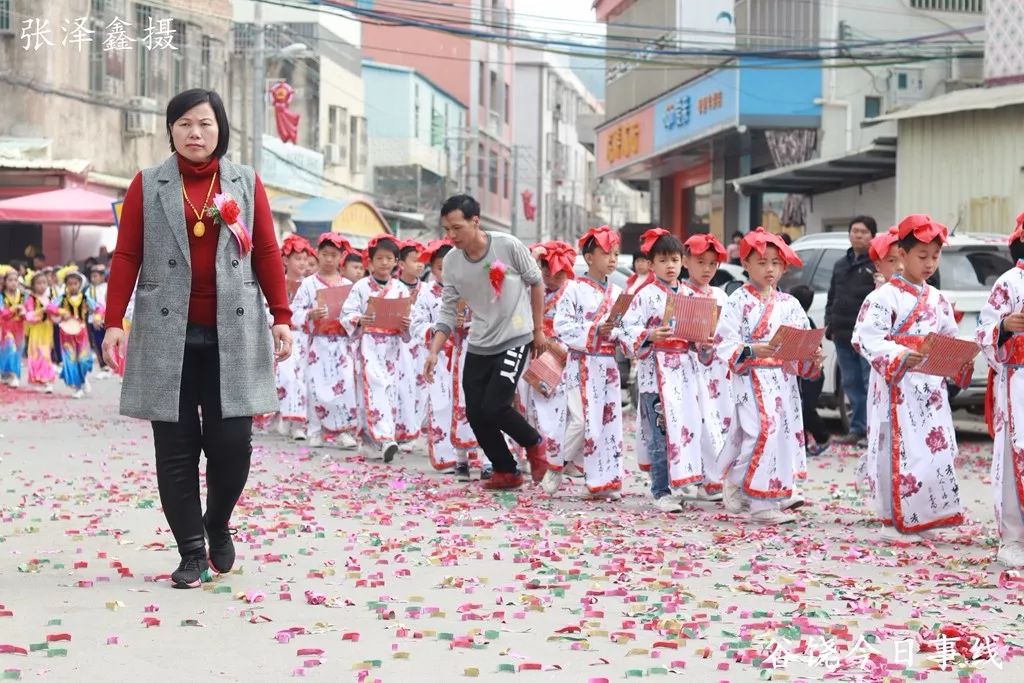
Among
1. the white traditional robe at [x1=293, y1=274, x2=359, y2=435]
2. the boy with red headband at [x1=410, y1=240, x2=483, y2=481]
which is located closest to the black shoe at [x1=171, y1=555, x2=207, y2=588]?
the boy with red headband at [x1=410, y1=240, x2=483, y2=481]

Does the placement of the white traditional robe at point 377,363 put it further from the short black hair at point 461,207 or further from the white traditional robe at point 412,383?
the short black hair at point 461,207

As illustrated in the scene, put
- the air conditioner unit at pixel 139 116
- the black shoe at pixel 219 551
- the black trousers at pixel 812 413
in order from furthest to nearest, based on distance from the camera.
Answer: the air conditioner unit at pixel 139 116, the black trousers at pixel 812 413, the black shoe at pixel 219 551

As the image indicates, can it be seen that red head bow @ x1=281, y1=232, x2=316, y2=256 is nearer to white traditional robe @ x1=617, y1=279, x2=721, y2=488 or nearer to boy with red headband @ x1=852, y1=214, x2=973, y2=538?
white traditional robe @ x1=617, y1=279, x2=721, y2=488

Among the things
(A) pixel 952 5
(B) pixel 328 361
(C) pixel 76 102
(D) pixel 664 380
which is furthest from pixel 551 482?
(C) pixel 76 102

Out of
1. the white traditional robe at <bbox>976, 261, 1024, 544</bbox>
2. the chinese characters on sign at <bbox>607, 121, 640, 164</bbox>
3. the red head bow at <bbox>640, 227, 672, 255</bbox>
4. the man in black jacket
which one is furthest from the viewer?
the chinese characters on sign at <bbox>607, 121, 640, 164</bbox>

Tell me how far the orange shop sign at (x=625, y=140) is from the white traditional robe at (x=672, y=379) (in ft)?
81.1

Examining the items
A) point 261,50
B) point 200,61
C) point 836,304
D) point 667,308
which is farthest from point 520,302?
point 200,61

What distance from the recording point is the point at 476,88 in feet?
227

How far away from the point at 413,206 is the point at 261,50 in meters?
27.5

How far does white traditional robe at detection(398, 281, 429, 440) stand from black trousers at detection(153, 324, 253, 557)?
20.2ft

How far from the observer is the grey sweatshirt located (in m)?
9.88

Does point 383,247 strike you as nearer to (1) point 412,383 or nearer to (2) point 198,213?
(1) point 412,383

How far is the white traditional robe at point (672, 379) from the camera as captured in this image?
9.49 meters

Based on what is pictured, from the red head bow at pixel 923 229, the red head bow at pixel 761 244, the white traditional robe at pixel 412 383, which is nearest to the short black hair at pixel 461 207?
the red head bow at pixel 761 244
